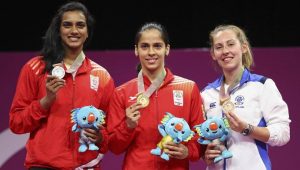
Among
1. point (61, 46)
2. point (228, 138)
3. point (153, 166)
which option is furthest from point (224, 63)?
point (61, 46)

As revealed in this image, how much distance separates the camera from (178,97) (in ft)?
11.4

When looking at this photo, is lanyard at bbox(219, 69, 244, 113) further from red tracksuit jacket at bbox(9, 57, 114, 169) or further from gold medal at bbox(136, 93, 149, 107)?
red tracksuit jacket at bbox(9, 57, 114, 169)

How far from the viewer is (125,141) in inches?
132

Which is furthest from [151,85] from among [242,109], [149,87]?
[242,109]

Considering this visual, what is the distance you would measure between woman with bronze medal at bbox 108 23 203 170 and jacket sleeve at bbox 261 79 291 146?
405 millimetres

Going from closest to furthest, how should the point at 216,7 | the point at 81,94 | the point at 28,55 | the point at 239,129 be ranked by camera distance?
the point at 239,129
the point at 81,94
the point at 28,55
the point at 216,7

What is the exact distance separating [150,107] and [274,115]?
75 centimetres

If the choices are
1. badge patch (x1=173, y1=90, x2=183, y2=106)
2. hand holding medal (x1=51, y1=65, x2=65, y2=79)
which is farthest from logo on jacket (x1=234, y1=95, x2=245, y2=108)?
hand holding medal (x1=51, y1=65, x2=65, y2=79)

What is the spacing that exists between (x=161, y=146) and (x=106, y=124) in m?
0.45

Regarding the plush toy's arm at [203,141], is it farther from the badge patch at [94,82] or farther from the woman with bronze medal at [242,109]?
the badge patch at [94,82]

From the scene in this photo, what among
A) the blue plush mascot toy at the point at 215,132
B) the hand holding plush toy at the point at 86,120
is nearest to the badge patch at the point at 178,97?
the blue plush mascot toy at the point at 215,132

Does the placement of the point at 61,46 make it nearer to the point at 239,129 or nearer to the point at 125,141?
the point at 125,141

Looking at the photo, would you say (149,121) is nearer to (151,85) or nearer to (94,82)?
(151,85)

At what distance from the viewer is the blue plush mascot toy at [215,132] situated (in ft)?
10.7
